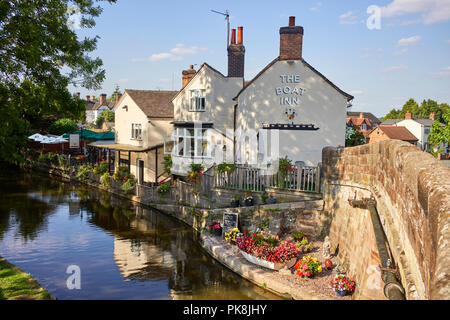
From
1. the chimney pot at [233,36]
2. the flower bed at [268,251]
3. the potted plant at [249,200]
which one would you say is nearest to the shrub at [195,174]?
the potted plant at [249,200]

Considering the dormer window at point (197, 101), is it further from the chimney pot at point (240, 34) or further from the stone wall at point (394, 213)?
the stone wall at point (394, 213)

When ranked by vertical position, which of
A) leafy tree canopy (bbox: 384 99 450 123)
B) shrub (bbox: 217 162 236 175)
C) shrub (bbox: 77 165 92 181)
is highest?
leafy tree canopy (bbox: 384 99 450 123)

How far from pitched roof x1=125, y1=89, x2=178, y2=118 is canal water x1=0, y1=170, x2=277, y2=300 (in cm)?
890

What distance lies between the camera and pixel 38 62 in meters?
13.4

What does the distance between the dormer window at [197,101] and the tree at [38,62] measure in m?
10.6

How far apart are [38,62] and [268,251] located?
11.0 metres

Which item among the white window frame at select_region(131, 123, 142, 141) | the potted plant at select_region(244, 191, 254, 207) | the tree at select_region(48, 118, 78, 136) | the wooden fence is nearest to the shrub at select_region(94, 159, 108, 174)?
the white window frame at select_region(131, 123, 142, 141)

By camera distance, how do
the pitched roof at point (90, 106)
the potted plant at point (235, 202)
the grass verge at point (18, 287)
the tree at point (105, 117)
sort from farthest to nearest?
the pitched roof at point (90, 106) < the tree at point (105, 117) < the potted plant at point (235, 202) < the grass verge at point (18, 287)

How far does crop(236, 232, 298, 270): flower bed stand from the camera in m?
13.7

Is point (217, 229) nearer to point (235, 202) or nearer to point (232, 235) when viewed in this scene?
point (232, 235)

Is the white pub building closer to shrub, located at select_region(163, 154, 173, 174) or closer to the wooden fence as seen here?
the wooden fence

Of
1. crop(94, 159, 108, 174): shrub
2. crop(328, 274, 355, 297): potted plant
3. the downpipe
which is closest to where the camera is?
the downpipe

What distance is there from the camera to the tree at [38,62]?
12.1 metres

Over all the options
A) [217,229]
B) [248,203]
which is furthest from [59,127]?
[248,203]
